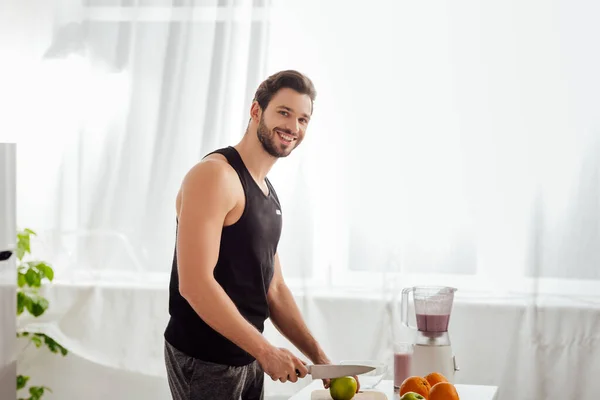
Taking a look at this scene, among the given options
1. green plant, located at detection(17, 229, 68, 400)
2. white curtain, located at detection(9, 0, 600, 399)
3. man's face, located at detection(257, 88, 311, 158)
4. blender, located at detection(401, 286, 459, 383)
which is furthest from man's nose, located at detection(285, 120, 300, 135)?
green plant, located at detection(17, 229, 68, 400)

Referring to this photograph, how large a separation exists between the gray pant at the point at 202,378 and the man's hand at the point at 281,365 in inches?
9.7

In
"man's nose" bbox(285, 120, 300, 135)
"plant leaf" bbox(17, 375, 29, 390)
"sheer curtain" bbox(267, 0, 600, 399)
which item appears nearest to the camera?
"man's nose" bbox(285, 120, 300, 135)

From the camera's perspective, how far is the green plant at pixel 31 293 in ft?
11.6

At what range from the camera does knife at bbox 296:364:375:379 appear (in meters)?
2.01

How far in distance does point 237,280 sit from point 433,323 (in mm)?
592

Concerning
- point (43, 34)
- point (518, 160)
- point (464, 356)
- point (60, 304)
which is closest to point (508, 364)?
point (464, 356)

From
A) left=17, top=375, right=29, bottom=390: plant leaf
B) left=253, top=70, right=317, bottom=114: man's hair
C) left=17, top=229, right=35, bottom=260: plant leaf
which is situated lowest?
left=17, top=375, right=29, bottom=390: plant leaf

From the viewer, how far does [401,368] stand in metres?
2.36

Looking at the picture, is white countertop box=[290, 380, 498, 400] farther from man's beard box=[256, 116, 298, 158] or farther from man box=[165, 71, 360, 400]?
man's beard box=[256, 116, 298, 158]

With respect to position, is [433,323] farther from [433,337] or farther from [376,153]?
[376,153]

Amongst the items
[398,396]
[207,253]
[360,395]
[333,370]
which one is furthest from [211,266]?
[398,396]

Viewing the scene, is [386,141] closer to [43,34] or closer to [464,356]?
[464,356]

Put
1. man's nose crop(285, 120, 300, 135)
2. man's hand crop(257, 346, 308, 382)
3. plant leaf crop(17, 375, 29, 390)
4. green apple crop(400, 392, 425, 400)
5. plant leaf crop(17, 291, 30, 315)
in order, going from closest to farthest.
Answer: green apple crop(400, 392, 425, 400)
man's hand crop(257, 346, 308, 382)
man's nose crop(285, 120, 300, 135)
plant leaf crop(17, 291, 30, 315)
plant leaf crop(17, 375, 29, 390)

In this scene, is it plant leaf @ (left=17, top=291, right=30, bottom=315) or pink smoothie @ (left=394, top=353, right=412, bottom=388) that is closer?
pink smoothie @ (left=394, top=353, right=412, bottom=388)
